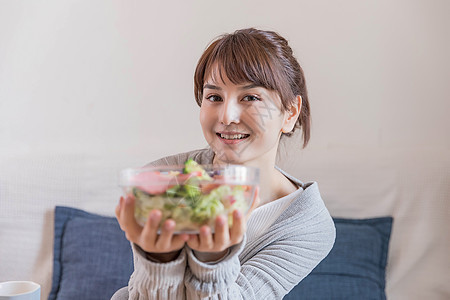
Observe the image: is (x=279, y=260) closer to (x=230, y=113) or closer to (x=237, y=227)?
(x=230, y=113)

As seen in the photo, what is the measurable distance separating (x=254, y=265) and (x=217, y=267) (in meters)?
0.35

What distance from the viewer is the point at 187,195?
72 centimetres

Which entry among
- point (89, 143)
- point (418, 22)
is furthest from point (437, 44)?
point (89, 143)

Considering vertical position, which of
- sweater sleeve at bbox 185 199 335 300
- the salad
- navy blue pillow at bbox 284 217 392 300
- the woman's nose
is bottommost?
navy blue pillow at bbox 284 217 392 300

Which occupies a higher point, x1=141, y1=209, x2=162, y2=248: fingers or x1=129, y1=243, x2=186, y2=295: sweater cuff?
x1=141, y1=209, x2=162, y2=248: fingers

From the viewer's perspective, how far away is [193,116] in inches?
83.5

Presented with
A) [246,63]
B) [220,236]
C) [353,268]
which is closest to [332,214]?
[353,268]

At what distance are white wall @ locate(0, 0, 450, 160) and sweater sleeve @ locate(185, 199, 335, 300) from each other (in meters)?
0.70

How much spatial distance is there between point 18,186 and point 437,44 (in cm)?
166

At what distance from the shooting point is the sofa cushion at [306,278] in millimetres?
1679

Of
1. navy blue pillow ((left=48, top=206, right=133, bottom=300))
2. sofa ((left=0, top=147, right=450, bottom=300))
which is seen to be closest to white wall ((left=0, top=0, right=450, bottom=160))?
sofa ((left=0, top=147, right=450, bottom=300))

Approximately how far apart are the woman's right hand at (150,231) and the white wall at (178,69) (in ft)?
3.80

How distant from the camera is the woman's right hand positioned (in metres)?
0.75

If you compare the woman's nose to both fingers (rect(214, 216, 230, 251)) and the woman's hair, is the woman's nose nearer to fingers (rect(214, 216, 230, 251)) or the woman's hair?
the woman's hair
